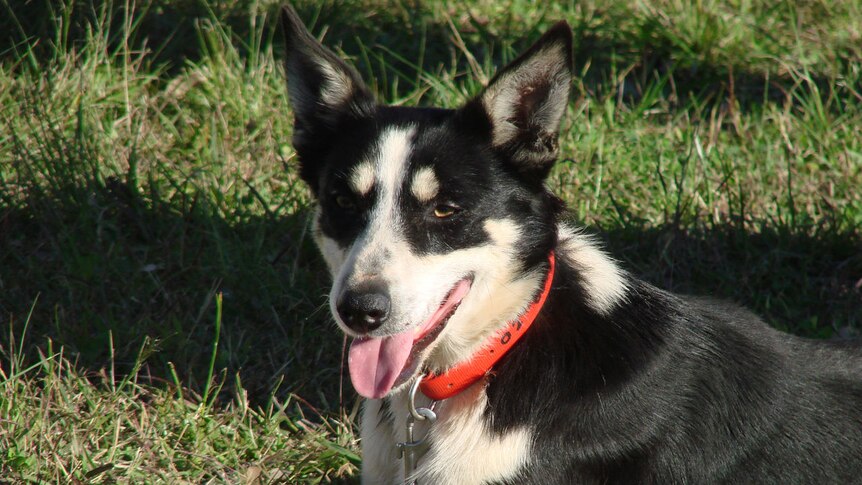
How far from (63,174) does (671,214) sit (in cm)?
273

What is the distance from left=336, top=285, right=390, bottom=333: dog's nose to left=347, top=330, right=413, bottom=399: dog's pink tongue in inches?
4.8

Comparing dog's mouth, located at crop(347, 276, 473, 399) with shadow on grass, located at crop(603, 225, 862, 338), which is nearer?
dog's mouth, located at crop(347, 276, 473, 399)

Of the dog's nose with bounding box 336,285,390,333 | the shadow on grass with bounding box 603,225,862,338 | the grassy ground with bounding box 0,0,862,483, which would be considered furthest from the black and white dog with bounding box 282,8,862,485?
the shadow on grass with bounding box 603,225,862,338

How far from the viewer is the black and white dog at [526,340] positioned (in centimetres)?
248

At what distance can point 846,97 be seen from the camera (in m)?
5.13

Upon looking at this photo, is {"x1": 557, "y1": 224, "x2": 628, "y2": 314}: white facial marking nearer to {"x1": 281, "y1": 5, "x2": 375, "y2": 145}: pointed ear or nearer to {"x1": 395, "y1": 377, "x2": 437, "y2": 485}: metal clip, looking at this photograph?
{"x1": 395, "y1": 377, "x2": 437, "y2": 485}: metal clip

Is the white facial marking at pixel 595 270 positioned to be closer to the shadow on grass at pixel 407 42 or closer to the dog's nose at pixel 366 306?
the dog's nose at pixel 366 306

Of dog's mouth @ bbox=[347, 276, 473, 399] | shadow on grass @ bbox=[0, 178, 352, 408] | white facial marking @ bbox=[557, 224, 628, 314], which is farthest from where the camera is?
shadow on grass @ bbox=[0, 178, 352, 408]

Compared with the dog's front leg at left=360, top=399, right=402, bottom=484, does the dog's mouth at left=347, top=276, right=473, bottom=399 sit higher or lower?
higher

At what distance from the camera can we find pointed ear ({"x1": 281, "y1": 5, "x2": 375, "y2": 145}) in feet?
9.37

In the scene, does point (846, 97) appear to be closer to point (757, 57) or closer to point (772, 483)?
point (757, 57)

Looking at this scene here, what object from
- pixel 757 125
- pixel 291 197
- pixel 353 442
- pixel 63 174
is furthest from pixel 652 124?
pixel 63 174

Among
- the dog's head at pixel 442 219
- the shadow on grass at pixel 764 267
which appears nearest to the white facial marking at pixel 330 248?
the dog's head at pixel 442 219

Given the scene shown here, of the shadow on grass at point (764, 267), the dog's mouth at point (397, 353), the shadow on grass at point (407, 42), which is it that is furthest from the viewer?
the shadow on grass at point (407, 42)
